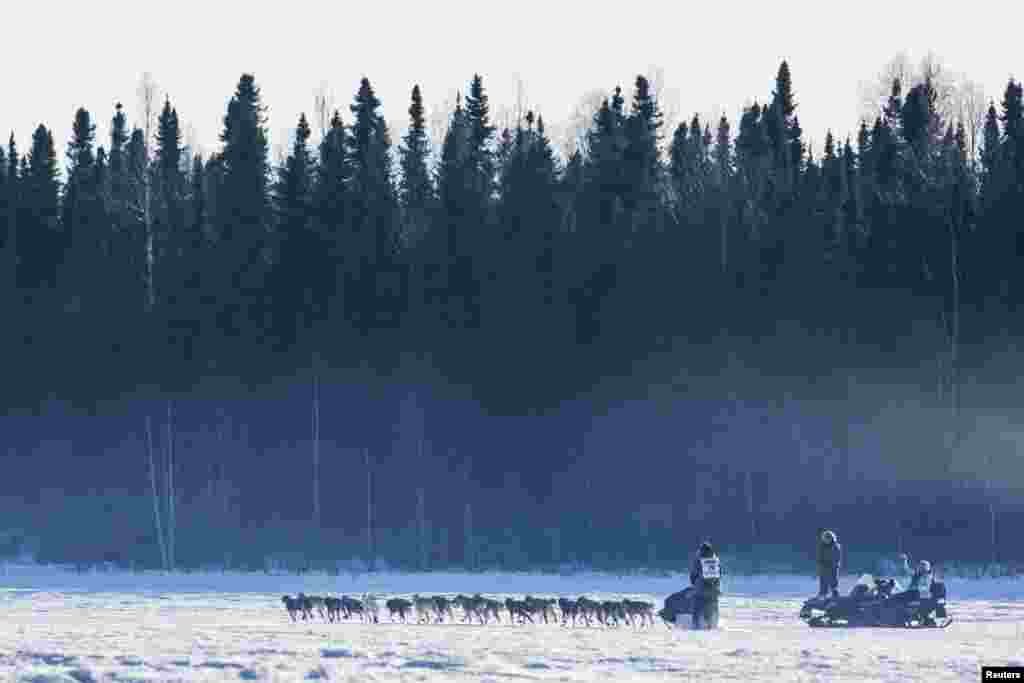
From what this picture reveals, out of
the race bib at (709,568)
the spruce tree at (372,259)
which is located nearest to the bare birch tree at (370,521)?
the spruce tree at (372,259)

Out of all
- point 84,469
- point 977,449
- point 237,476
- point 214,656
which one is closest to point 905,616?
point 214,656

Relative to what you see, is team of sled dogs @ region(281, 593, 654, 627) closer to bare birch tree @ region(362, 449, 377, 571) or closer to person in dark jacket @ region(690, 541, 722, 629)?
person in dark jacket @ region(690, 541, 722, 629)

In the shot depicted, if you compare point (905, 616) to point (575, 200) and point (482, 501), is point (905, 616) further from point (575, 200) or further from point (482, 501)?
point (575, 200)

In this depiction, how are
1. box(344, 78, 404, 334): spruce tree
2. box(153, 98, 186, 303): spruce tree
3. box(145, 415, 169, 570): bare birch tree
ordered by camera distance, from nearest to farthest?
box(145, 415, 169, 570): bare birch tree, box(344, 78, 404, 334): spruce tree, box(153, 98, 186, 303): spruce tree

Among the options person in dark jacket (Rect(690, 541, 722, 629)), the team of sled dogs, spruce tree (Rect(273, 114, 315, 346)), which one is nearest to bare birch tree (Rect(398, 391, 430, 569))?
spruce tree (Rect(273, 114, 315, 346))

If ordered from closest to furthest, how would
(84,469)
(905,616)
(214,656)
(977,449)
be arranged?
(214,656) → (905,616) → (977,449) → (84,469)

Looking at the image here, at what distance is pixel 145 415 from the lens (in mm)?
63750

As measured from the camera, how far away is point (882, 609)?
98.2ft

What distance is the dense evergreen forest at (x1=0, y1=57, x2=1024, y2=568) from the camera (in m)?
54.5

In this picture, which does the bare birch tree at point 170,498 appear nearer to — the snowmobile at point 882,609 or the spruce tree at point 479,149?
the spruce tree at point 479,149

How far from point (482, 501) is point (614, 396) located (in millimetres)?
5911

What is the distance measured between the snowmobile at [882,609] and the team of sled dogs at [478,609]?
10.1 feet

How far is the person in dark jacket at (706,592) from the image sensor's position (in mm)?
29172

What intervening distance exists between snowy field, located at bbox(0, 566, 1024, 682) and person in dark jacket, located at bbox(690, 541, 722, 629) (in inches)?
24.6
